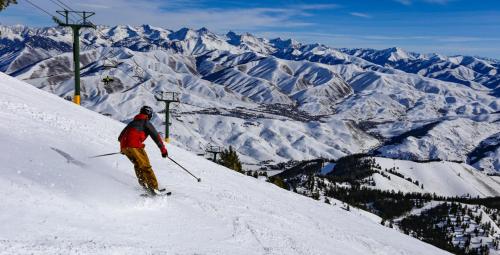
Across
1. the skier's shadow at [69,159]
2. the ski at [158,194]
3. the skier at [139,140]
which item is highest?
the skier at [139,140]

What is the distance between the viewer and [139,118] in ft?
44.1

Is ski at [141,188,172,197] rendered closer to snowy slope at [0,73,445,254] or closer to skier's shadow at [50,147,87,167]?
snowy slope at [0,73,445,254]

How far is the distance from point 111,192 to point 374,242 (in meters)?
13.1

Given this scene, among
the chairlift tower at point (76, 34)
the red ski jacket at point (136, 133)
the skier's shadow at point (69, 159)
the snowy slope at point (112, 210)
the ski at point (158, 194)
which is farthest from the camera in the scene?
the chairlift tower at point (76, 34)

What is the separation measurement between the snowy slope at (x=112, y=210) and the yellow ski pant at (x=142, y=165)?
1.67 feet

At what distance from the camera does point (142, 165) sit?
1352cm

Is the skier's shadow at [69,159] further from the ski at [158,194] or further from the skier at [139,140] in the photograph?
the ski at [158,194]

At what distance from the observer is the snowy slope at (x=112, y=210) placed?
9.89 meters

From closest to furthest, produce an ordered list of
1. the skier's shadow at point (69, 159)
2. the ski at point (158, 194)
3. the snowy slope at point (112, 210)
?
the snowy slope at point (112, 210) → the ski at point (158, 194) → the skier's shadow at point (69, 159)

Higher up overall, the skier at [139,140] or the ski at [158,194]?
the skier at [139,140]

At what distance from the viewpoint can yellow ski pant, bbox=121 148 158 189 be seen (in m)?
13.3

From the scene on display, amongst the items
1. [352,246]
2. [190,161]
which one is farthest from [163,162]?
[352,246]

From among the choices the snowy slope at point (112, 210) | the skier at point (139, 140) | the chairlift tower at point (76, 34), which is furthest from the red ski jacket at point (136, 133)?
the chairlift tower at point (76, 34)

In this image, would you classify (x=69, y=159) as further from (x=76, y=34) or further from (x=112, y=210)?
(x=76, y=34)
